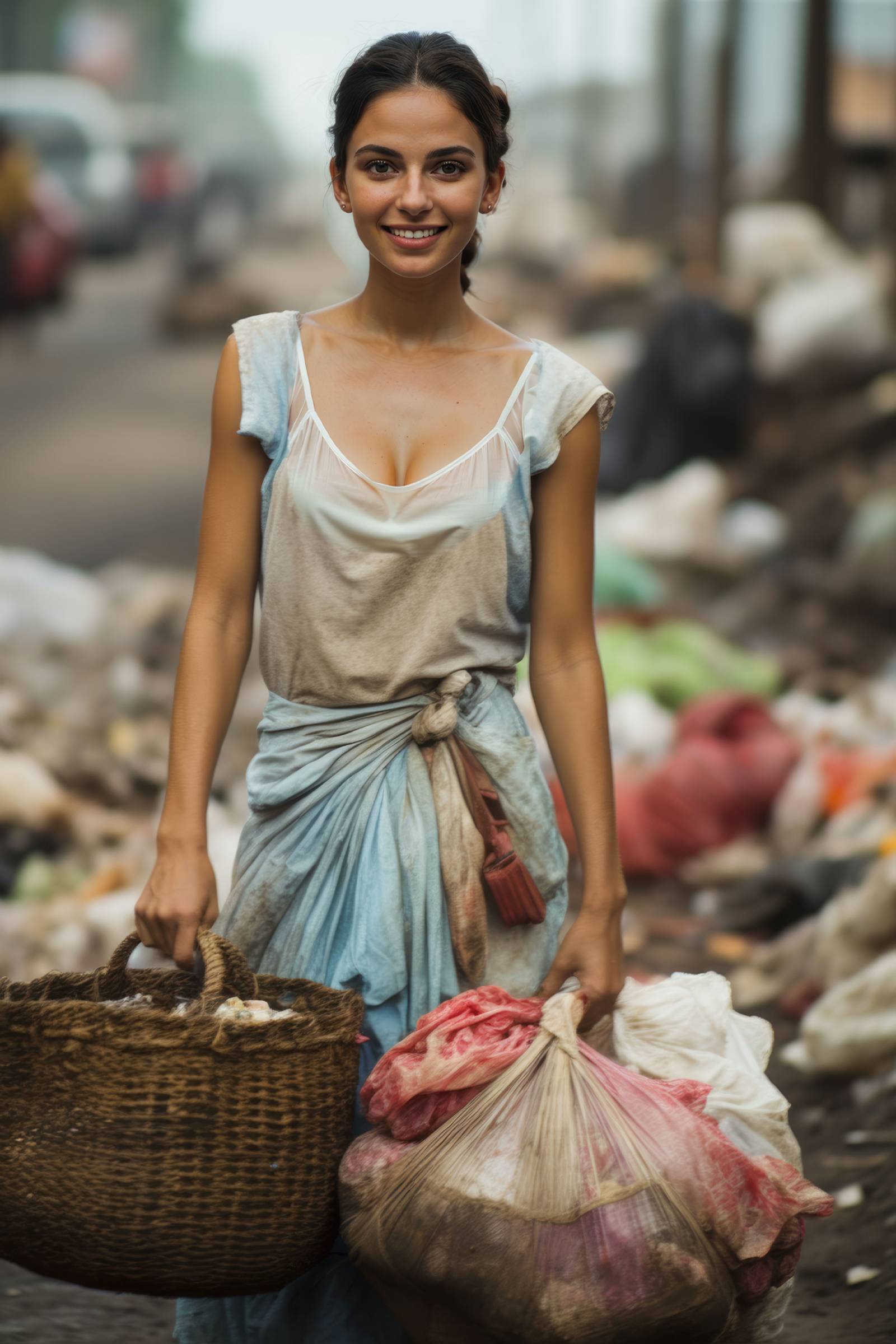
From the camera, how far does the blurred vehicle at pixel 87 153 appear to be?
2148 centimetres

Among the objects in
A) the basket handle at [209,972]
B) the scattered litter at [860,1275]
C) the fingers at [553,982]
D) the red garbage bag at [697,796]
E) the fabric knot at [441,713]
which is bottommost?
the red garbage bag at [697,796]

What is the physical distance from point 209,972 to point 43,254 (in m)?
16.8

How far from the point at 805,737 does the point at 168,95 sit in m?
69.0

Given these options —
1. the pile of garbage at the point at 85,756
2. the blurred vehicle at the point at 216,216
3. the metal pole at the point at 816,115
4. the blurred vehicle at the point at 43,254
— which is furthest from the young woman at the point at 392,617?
the blurred vehicle at the point at 216,216

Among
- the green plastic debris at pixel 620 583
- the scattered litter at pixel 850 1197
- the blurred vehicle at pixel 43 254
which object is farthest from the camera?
the blurred vehicle at pixel 43 254

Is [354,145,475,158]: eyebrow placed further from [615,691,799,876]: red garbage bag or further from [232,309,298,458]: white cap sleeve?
[615,691,799,876]: red garbage bag

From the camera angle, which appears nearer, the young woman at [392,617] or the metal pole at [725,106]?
the young woman at [392,617]

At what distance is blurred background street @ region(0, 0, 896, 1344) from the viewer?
475cm

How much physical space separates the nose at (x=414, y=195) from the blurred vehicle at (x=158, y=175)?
24.1 meters

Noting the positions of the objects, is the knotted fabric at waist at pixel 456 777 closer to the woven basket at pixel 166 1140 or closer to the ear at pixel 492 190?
the woven basket at pixel 166 1140

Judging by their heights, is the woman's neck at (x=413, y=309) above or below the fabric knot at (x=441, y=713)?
above

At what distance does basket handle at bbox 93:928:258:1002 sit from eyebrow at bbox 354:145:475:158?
1025mm

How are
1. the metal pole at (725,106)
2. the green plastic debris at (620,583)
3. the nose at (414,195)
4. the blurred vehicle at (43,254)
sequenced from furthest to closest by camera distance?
the blurred vehicle at (43,254) < the metal pole at (725,106) < the green plastic debris at (620,583) < the nose at (414,195)

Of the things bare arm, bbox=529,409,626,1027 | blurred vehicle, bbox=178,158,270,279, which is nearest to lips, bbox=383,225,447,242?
bare arm, bbox=529,409,626,1027
